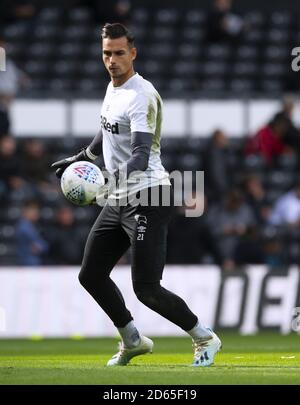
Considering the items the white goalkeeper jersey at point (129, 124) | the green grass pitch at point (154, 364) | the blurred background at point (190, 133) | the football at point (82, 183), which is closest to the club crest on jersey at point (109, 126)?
the white goalkeeper jersey at point (129, 124)

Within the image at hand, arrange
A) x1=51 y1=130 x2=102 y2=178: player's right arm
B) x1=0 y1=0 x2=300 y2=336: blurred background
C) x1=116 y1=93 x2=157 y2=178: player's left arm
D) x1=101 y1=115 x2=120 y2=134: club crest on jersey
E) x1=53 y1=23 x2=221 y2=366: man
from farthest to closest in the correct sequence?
x1=0 y1=0 x2=300 y2=336: blurred background, x1=51 y1=130 x2=102 y2=178: player's right arm, x1=101 y1=115 x2=120 y2=134: club crest on jersey, x1=53 y1=23 x2=221 y2=366: man, x1=116 y1=93 x2=157 y2=178: player's left arm

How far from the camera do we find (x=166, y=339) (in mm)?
16375

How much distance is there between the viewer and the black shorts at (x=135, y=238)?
9594 millimetres

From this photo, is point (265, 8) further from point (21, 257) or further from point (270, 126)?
point (21, 257)

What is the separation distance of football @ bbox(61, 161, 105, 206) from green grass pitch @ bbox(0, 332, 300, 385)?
133 cm

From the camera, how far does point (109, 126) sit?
32.1ft

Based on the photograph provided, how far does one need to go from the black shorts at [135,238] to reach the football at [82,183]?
264 mm

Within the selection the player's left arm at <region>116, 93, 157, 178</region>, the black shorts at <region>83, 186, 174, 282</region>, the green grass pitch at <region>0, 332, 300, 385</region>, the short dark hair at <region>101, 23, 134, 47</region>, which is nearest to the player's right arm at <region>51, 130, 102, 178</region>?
the black shorts at <region>83, 186, 174, 282</region>

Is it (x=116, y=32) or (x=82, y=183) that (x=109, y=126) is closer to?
(x=82, y=183)

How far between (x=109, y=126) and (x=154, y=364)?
6.83 ft

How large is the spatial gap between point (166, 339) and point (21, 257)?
10.6ft

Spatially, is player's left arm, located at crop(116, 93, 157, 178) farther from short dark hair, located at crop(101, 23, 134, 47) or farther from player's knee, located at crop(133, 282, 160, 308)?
player's knee, located at crop(133, 282, 160, 308)

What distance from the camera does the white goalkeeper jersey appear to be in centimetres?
960

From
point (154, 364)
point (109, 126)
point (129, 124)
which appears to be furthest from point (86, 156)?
point (154, 364)
